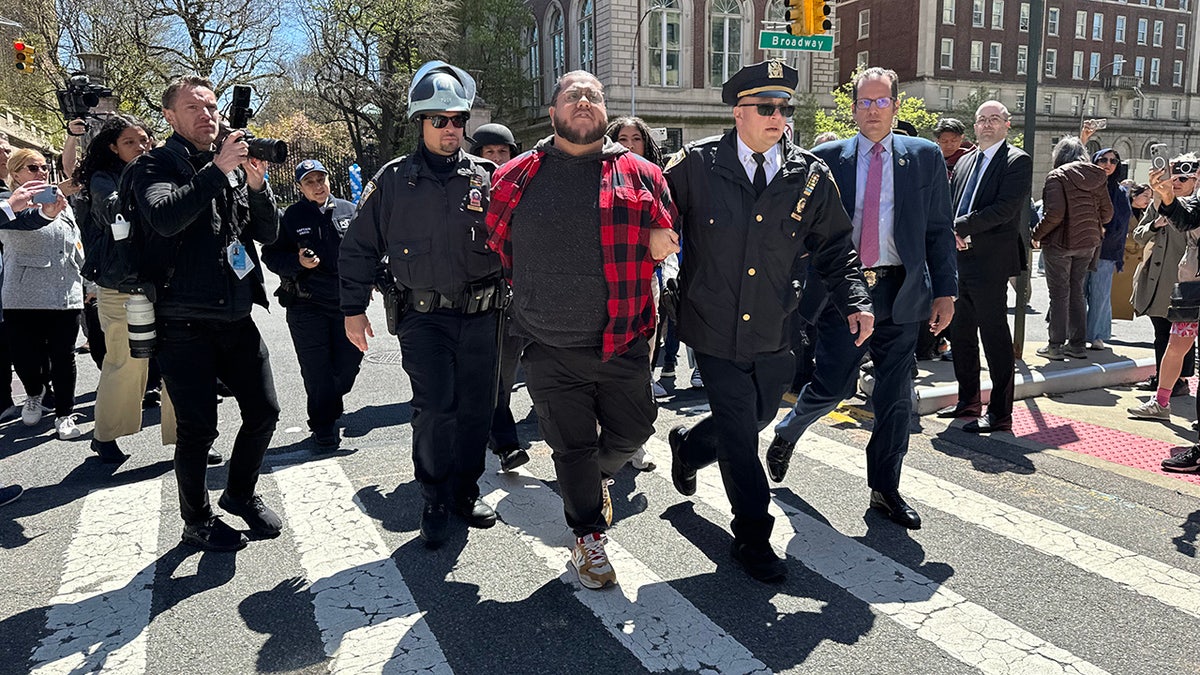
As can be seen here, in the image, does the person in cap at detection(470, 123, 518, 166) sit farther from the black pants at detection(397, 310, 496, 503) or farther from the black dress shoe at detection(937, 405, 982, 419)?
the black dress shoe at detection(937, 405, 982, 419)

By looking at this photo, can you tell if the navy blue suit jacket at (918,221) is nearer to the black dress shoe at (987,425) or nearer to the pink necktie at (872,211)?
the pink necktie at (872,211)

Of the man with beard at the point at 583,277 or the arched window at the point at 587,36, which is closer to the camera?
Result: the man with beard at the point at 583,277

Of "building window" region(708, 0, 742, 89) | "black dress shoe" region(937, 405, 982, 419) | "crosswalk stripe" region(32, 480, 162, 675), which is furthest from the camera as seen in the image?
"building window" region(708, 0, 742, 89)

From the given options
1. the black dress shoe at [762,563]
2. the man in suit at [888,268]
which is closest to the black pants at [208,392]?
the black dress shoe at [762,563]

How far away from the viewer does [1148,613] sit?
10.9 ft

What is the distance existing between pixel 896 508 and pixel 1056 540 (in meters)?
0.73

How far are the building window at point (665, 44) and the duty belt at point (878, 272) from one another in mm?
40401

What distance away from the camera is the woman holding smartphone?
20.4 feet

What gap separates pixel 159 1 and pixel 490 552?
30854 mm

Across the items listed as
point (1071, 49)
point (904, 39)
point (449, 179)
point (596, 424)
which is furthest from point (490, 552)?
point (1071, 49)

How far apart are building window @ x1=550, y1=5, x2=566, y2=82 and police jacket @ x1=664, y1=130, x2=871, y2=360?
45016mm

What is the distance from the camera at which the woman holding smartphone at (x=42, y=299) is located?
621 cm

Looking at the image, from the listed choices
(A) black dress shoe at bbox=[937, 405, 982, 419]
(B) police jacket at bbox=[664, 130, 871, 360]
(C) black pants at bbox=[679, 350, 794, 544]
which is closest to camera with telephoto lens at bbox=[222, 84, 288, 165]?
(B) police jacket at bbox=[664, 130, 871, 360]

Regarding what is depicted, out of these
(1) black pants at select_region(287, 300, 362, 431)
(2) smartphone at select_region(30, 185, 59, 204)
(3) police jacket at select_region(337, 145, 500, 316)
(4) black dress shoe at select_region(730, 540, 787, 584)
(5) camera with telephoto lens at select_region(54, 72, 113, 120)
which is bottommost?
(4) black dress shoe at select_region(730, 540, 787, 584)
